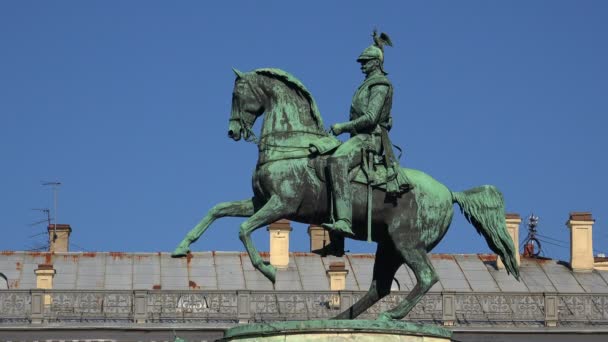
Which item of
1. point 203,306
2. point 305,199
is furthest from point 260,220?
point 203,306

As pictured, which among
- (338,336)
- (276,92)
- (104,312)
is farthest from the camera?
(104,312)

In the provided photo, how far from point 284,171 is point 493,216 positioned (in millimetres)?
2924

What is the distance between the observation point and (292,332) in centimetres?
2836

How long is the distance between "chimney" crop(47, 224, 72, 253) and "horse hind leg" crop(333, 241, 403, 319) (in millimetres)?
38115

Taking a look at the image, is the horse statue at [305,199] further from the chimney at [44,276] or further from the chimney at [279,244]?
the chimney at [279,244]

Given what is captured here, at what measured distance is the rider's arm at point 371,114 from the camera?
3019 cm

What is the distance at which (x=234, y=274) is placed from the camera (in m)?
64.9

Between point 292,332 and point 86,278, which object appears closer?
point 292,332

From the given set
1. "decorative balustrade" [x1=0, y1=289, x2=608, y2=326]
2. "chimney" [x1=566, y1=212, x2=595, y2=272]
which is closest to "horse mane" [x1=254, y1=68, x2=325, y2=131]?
"decorative balustrade" [x1=0, y1=289, x2=608, y2=326]

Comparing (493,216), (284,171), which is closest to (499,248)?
(493,216)

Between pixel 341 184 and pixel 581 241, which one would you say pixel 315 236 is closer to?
pixel 581 241

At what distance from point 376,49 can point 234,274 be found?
113ft

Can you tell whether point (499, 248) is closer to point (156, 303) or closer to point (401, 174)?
point (401, 174)

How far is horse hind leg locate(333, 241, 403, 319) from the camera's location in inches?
1184
